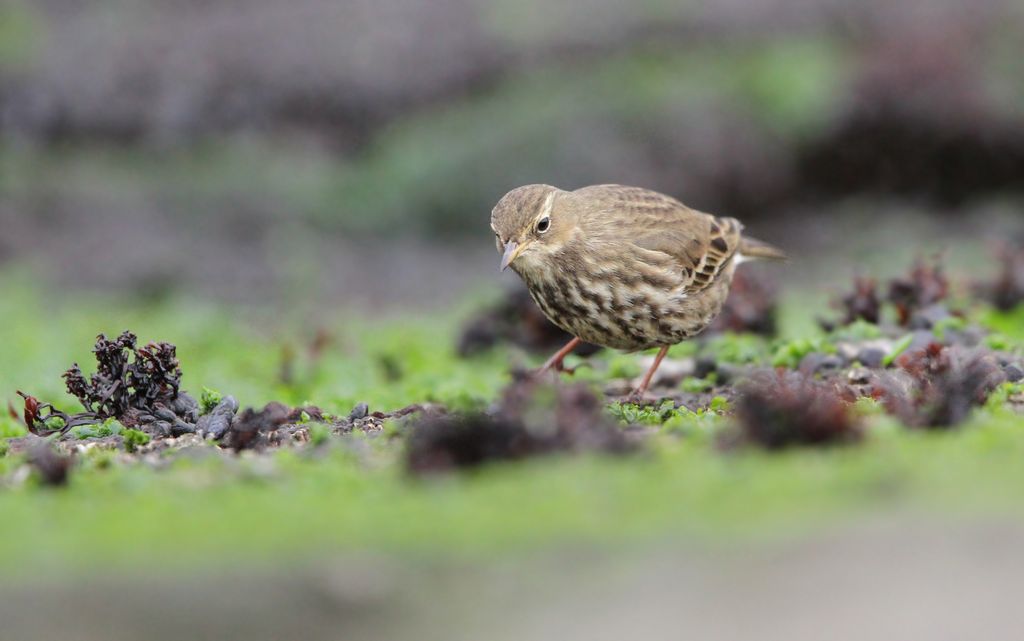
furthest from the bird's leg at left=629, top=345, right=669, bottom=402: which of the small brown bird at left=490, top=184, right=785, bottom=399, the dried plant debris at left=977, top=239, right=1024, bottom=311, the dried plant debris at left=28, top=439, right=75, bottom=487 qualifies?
the dried plant debris at left=28, top=439, right=75, bottom=487

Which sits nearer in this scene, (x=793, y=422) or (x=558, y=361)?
(x=793, y=422)

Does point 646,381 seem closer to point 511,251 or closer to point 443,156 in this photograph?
point 511,251

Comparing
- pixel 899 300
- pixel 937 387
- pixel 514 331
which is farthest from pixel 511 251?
pixel 899 300

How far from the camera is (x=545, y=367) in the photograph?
957 cm

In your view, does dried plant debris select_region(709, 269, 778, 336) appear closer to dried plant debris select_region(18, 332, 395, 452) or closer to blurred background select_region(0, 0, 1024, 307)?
dried plant debris select_region(18, 332, 395, 452)

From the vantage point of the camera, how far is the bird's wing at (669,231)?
29.9 ft

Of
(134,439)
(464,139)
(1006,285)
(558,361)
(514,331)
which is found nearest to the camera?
(134,439)

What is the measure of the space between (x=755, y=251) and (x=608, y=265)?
2.27m

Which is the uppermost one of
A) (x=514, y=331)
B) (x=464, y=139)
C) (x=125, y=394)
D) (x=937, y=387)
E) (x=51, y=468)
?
(x=464, y=139)

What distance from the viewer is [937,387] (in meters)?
6.75

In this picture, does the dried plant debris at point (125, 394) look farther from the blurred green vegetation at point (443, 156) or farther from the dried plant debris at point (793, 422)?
the blurred green vegetation at point (443, 156)

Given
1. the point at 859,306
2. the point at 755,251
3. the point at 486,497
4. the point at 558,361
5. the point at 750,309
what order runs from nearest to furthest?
the point at 486,497 < the point at 558,361 < the point at 859,306 < the point at 755,251 < the point at 750,309

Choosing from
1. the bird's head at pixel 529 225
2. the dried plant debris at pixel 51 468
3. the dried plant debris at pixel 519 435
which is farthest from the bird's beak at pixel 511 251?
the dried plant debris at pixel 51 468

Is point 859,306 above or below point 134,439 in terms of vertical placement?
above
